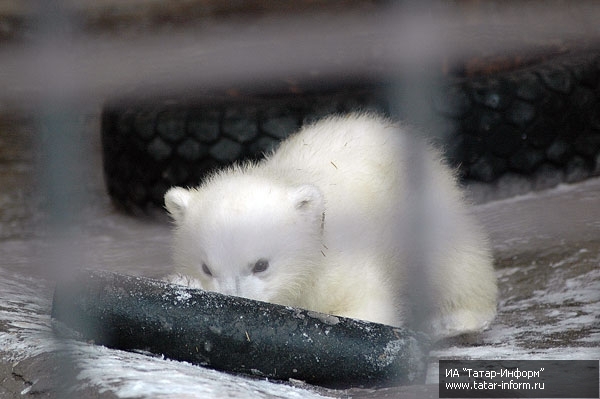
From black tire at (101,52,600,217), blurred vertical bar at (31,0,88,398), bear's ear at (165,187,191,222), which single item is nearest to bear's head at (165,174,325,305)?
bear's ear at (165,187,191,222)

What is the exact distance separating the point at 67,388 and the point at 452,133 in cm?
248

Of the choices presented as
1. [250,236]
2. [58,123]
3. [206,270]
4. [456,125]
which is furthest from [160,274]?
[58,123]

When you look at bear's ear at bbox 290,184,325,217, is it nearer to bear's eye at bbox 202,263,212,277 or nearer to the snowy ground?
bear's eye at bbox 202,263,212,277

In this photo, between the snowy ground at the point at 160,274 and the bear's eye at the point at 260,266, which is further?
the bear's eye at the point at 260,266

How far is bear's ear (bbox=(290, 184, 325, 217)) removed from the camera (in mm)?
2471

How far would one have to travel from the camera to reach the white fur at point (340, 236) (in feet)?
7.74

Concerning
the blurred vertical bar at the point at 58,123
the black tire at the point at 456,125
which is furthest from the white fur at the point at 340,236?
the blurred vertical bar at the point at 58,123

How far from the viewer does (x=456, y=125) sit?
11.8ft

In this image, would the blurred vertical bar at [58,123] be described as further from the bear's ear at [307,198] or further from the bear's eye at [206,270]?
the bear's ear at [307,198]

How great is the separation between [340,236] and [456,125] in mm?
1199

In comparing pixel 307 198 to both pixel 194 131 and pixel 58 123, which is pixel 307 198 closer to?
pixel 58 123

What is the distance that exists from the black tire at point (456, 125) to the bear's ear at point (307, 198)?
1126 millimetres

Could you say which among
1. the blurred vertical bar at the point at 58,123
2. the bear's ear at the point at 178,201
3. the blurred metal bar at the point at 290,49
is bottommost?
the blurred vertical bar at the point at 58,123

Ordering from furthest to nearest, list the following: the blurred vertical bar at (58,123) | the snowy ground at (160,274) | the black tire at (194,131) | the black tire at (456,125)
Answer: the black tire at (194,131) < the black tire at (456,125) < the snowy ground at (160,274) < the blurred vertical bar at (58,123)
